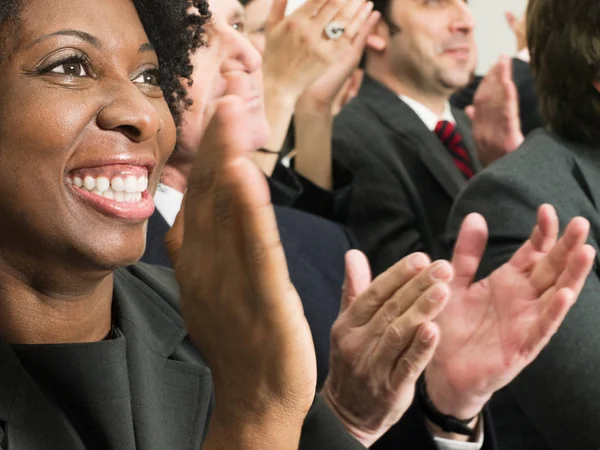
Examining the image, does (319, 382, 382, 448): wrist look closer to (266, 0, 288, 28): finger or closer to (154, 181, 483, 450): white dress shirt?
(154, 181, 483, 450): white dress shirt

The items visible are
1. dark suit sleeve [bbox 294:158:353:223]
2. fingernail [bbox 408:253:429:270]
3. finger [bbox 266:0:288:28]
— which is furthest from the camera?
finger [bbox 266:0:288:28]

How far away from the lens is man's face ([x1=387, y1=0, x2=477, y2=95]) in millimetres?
2648

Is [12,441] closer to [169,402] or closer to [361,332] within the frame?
[169,402]

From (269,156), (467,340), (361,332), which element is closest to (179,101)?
(361,332)

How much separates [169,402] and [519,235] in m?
0.81

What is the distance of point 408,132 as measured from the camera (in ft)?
7.81

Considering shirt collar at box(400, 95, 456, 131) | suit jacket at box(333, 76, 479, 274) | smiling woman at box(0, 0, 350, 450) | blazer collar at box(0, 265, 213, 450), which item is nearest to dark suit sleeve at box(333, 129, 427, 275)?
suit jacket at box(333, 76, 479, 274)

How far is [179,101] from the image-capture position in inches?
51.3

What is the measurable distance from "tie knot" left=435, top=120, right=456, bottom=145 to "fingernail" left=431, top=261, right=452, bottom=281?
135 centimetres

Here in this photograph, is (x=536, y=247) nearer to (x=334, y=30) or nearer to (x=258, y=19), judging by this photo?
(x=334, y=30)

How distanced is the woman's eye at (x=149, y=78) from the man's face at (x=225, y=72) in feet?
1.34

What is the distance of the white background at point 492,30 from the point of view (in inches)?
164

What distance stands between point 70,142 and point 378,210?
1241 mm

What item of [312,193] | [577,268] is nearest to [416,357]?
[577,268]
